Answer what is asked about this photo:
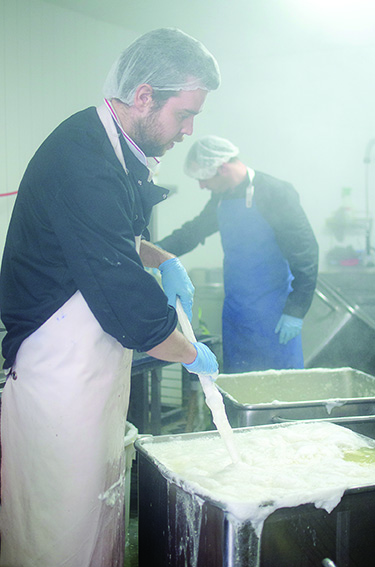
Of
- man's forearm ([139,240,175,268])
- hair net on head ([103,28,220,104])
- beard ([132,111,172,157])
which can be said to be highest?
hair net on head ([103,28,220,104])

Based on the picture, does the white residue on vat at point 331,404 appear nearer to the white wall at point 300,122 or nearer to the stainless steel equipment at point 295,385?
the stainless steel equipment at point 295,385

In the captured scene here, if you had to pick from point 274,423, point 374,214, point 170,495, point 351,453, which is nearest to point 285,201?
point 274,423

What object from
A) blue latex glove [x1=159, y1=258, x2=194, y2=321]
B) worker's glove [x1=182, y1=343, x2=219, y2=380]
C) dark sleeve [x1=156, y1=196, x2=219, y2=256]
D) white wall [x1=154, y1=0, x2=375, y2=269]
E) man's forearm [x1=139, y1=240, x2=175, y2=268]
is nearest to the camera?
worker's glove [x1=182, y1=343, x2=219, y2=380]

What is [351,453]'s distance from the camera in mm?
1258

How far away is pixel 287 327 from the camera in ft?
7.99

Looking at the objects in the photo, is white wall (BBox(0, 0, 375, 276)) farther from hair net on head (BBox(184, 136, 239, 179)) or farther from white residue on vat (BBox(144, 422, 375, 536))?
white residue on vat (BBox(144, 422, 375, 536))

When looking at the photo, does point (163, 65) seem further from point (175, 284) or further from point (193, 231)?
point (193, 231)

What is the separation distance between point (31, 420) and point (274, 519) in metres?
0.56

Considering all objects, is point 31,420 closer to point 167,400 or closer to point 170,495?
point 170,495

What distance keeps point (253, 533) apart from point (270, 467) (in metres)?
0.29

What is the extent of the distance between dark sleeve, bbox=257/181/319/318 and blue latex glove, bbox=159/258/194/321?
1111 mm

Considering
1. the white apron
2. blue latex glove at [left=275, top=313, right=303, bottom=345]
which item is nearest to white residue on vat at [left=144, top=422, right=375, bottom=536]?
the white apron

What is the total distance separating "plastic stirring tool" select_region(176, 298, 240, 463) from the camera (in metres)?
1.21

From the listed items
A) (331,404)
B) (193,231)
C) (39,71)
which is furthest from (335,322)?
(39,71)
